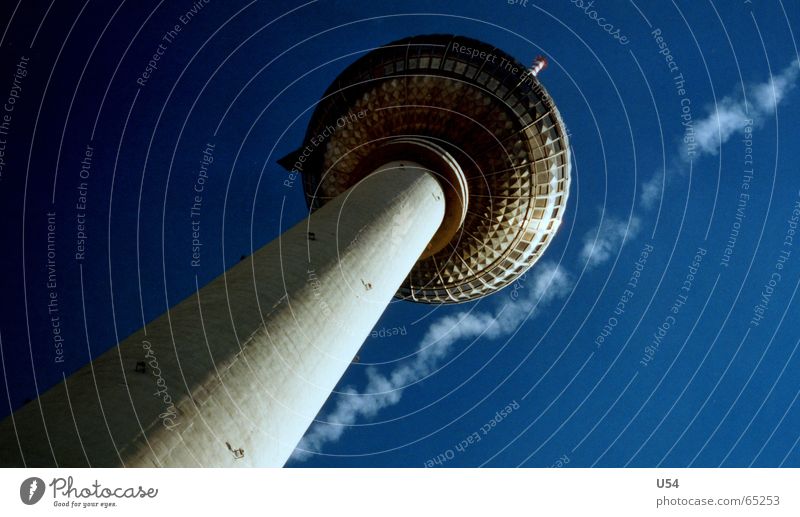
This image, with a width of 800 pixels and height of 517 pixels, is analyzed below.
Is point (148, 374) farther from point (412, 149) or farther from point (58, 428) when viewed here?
point (412, 149)

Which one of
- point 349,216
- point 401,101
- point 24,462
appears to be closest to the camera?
point 24,462

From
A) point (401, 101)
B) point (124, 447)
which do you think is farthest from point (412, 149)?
point (124, 447)

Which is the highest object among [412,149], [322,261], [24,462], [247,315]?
[412,149]
